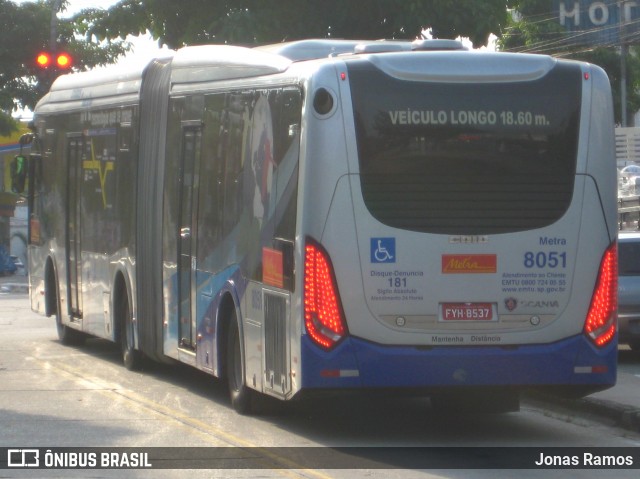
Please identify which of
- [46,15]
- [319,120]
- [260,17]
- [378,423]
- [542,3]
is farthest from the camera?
[46,15]

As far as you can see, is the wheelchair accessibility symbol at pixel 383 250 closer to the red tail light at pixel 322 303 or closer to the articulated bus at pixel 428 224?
the articulated bus at pixel 428 224

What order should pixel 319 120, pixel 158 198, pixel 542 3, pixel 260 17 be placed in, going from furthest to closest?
1. pixel 542 3
2. pixel 260 17
3. pixel 158 198
4. pixel 319 120

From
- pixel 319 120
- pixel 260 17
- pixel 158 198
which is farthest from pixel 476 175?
pixel 260 17

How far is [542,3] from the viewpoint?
27.8 meters

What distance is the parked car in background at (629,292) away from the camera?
1728 centimetres

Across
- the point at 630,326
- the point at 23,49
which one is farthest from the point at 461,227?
the point at 23,49

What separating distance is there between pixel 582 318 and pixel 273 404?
294 cm

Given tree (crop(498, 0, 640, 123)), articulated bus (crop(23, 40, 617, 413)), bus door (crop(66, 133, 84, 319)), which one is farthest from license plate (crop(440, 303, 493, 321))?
tree (crop(498, 0, 640, 123))

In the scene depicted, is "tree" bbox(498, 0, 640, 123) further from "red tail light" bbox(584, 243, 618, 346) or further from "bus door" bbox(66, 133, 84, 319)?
"red tail light" bbox(584, 243, 618, 346)

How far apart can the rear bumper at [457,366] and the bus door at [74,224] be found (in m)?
8.28

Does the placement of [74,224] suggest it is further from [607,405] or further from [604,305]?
[604,305]

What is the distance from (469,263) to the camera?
10.7 meters

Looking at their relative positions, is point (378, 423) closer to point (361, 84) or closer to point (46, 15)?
point (361, 84)

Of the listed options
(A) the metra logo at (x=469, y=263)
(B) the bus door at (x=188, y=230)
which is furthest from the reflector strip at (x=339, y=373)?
(B) the bus door at (x=188, y=230)
